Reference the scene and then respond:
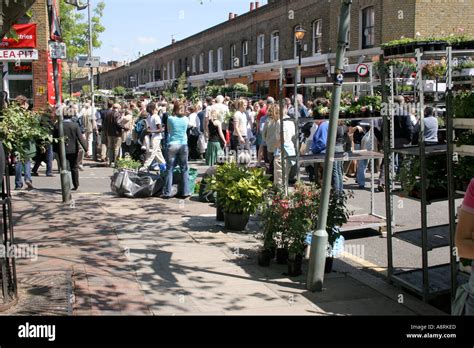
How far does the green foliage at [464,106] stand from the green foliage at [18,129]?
4540 mm

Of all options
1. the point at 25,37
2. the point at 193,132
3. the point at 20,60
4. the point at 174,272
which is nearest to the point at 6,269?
→ the point at 174,272

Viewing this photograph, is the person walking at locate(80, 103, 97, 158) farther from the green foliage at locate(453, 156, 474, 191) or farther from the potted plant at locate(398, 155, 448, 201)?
the green foliage at locate(453, 156, 474, 191)

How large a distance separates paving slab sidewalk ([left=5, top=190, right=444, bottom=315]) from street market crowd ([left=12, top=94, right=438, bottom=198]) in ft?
4.26

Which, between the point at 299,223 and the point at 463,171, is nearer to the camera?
the point at 463,171

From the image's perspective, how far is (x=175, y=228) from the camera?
8836mm

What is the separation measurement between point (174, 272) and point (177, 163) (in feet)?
16.5

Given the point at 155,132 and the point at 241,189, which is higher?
the point at 155,132

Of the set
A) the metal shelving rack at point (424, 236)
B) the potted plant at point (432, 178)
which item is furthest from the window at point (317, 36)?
the potted plant at point (432, 178)

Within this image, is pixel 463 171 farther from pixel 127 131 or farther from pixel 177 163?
pixel 127 131

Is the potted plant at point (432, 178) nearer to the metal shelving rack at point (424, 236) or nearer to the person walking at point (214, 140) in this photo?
the metal shelving rack at point (424, 236)

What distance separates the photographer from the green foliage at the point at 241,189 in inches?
329

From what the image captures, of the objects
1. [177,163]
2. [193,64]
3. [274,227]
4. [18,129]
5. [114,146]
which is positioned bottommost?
[274,227]

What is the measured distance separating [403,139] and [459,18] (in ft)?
44.3

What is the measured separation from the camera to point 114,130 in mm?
16453
